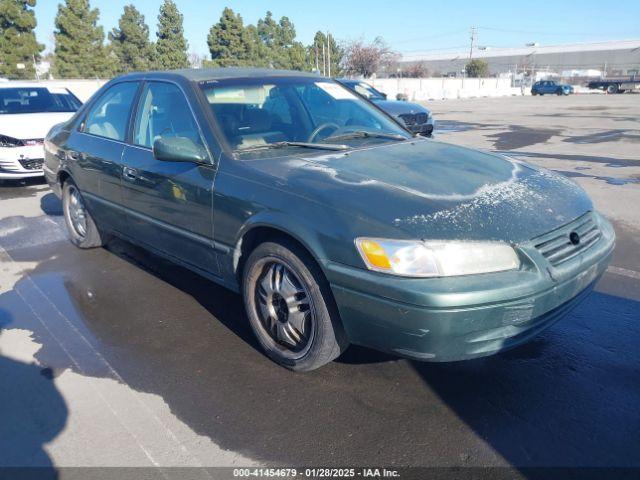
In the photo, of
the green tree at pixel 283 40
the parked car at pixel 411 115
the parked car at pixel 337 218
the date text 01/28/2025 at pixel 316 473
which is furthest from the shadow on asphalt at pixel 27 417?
the green tree at pixel 283 40

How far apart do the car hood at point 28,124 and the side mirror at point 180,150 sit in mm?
5710

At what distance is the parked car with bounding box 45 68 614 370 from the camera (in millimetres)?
2342

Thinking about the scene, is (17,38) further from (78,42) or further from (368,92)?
(368,92)

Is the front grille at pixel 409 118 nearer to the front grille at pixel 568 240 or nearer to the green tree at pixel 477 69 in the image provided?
the front grille at pixel 568 240

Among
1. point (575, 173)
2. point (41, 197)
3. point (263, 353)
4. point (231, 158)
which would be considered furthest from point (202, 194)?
point (575, 173)

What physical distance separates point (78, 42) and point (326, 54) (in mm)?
28451

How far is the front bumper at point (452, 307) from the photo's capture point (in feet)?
7.44

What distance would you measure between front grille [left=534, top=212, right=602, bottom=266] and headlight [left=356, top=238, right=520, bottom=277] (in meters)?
0.22

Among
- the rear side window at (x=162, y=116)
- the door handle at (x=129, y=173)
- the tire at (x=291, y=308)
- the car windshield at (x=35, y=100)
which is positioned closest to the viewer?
the tire at (x=291, y=308)

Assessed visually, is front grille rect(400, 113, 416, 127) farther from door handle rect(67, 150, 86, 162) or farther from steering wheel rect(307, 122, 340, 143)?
steering wheel rect(307, 122, 340, 143)

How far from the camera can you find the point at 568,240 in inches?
104

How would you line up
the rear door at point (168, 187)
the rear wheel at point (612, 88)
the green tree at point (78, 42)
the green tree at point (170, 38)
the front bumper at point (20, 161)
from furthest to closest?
the rear wheel at point (612, 88) → the green tree at point (170, 38) → the green tree at point (78, 42) → the front bumper at point (20, 161) → the rear door at point (168, 187)

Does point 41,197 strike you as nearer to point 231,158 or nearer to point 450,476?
point 231,158

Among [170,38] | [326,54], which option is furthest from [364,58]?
[170,38]
